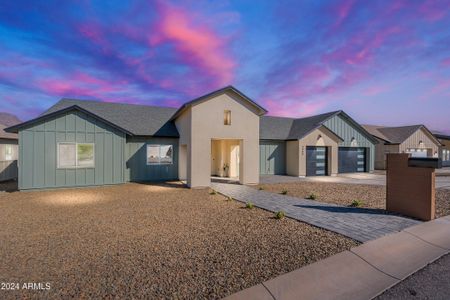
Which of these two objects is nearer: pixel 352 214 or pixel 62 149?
pixel 352 214

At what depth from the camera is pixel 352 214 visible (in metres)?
7.39

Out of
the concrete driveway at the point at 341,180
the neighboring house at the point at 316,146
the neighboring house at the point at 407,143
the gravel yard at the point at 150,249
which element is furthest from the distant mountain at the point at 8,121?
the neighboring house at the point at 407,143

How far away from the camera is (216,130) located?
13.4 m

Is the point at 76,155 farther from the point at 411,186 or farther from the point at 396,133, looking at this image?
the point at 396,133

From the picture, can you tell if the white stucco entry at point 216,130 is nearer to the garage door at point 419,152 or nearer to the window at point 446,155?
the garage door at point 419,152

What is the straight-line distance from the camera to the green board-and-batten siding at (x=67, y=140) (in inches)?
469

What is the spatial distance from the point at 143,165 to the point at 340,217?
1308 cm

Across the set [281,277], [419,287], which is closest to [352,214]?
[419,287]

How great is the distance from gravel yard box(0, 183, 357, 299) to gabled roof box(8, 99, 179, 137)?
8.38 m

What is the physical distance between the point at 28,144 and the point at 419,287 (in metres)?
16.4

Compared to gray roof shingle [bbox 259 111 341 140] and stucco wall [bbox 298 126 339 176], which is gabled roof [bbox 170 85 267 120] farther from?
stucco wall [bbox 298 126 339 176]

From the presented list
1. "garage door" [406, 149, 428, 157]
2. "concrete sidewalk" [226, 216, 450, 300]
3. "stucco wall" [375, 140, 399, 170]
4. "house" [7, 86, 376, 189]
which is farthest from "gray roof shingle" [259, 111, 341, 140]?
"concrete sidewalk" [226, 216, 450, 300]

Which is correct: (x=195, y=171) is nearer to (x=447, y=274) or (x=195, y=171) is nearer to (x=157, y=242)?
(x=157, y=242)

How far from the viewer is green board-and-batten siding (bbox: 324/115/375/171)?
2122cm
